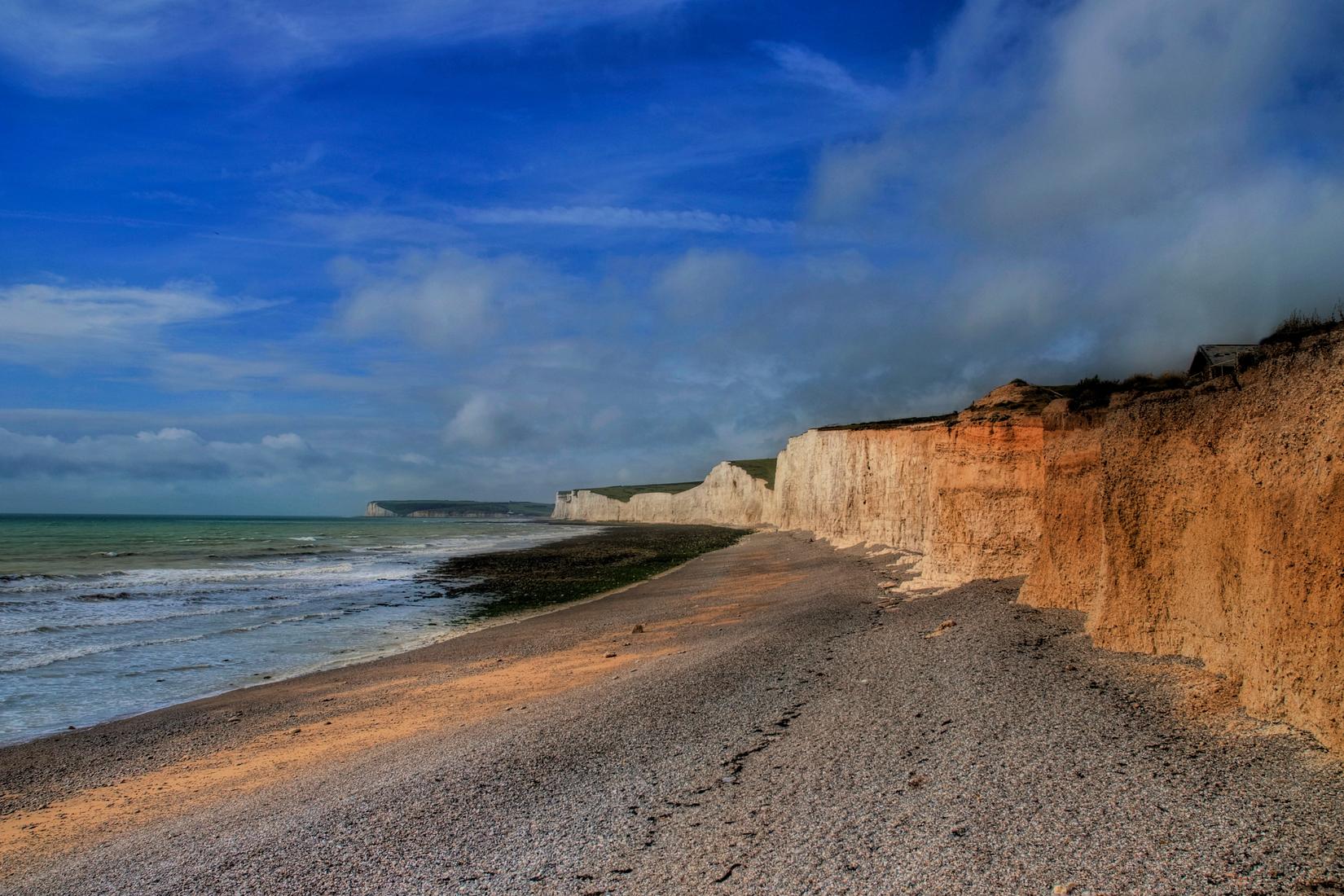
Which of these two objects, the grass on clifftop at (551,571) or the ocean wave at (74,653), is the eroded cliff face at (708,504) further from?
the ocean wave at (74,653)

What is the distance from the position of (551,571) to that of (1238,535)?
108 ft

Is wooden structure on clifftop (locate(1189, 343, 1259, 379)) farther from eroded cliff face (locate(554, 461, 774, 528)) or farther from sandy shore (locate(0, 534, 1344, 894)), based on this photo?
eroded cliff face (locate(554, 461, 774, 528))

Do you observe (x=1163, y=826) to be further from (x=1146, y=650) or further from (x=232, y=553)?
(x=232, y=553)

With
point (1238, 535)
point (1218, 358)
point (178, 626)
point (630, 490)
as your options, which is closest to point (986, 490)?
point (1218, 358)

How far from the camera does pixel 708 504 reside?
101062 millimetres

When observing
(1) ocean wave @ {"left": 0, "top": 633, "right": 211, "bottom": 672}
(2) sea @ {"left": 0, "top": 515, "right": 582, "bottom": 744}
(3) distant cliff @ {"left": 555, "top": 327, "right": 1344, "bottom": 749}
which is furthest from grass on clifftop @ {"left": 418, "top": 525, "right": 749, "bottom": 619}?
(3) distant cliff @ {"left": 555, "top": 327, "right": 1344, "bottom": 749}

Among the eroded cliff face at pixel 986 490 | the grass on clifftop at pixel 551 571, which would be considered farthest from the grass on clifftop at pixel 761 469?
the eroded cliff face at pixel 986 490

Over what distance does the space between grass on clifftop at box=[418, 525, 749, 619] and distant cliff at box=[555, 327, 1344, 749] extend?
14.9 metres

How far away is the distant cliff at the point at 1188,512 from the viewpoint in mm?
5785

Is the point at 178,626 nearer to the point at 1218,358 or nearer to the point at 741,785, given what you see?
the point at 741,785

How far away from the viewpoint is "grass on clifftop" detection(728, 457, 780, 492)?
89.7 metres

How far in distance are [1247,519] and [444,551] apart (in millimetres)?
54291

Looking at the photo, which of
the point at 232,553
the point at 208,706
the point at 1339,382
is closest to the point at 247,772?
the point at 208,706

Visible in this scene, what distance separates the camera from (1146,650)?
28.0ft
